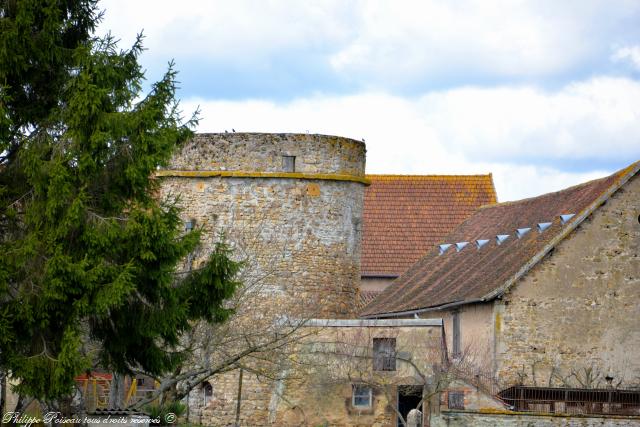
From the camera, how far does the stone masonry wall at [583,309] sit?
3038 cm

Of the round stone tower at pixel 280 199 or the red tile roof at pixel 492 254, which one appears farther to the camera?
the round stone tower at pixel 280 199

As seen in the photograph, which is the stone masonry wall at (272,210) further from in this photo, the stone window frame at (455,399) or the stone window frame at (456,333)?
the stone window frame at (455,399)

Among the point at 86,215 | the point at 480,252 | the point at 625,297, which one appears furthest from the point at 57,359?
the point at 480,252

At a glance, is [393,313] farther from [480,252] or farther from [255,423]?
[255,423]

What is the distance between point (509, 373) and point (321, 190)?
21.4 feet

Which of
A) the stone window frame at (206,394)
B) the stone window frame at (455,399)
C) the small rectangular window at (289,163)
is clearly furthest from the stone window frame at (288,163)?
the stone window frame at (455,399)

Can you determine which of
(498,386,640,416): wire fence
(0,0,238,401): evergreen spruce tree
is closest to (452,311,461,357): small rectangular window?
(498,386,640,416): wire fence

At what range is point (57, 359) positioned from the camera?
54.3ft

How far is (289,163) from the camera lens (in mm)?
32750

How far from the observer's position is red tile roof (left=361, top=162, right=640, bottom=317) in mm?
30828

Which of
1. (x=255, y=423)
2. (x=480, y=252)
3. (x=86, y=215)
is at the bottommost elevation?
(x=255, y=423)

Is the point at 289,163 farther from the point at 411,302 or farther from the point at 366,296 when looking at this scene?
the point at 366,296

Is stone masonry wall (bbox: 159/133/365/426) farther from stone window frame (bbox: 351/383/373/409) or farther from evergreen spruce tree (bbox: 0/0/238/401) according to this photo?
evergreen spruce tree (bbox: 0/0/238/401)

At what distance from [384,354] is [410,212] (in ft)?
52.2
